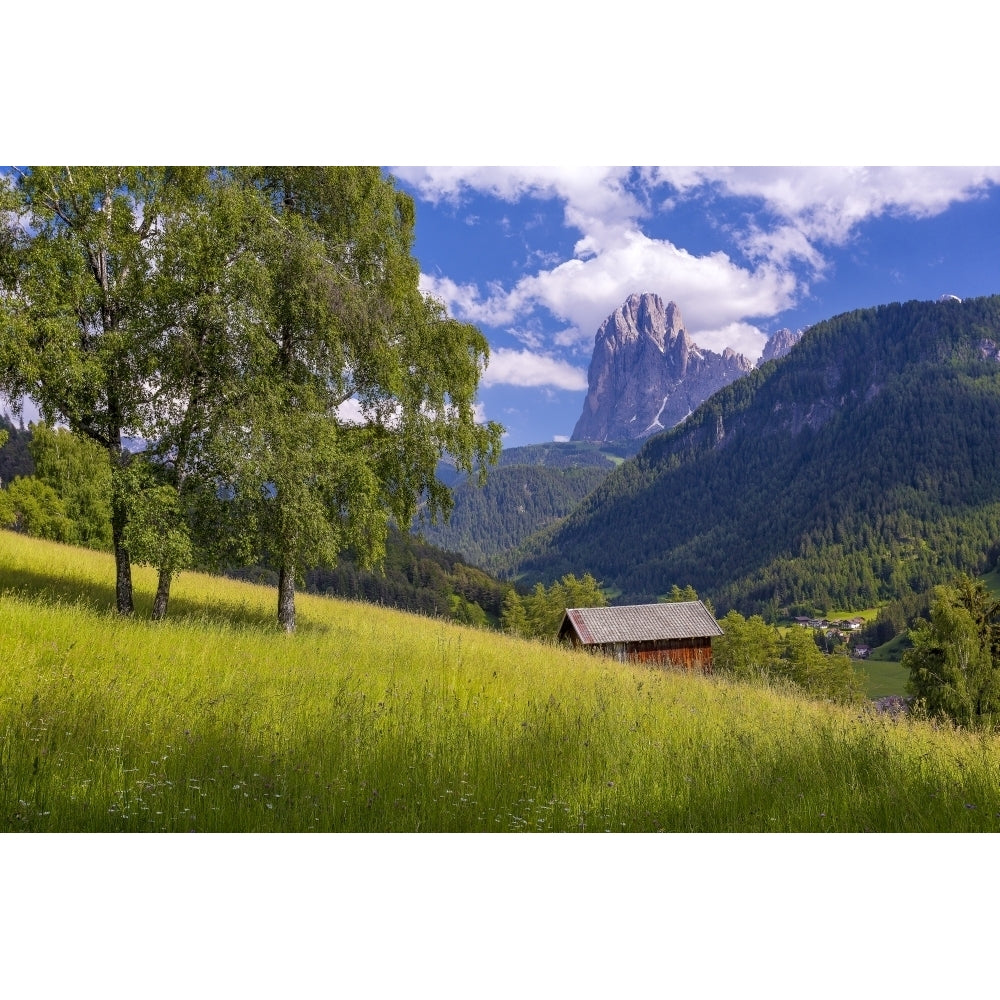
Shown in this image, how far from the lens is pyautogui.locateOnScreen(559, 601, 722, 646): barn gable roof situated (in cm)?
4862

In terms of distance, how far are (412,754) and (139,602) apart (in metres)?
12.0

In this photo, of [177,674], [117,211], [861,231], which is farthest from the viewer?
[861,231]

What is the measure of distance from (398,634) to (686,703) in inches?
321

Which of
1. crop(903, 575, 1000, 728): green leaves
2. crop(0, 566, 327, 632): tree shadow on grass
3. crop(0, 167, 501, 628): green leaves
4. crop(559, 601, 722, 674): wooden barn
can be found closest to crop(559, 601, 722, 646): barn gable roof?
crop(559, 601, 722, 674): wooden barn

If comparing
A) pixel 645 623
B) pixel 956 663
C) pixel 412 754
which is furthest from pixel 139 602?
pixel 956 663

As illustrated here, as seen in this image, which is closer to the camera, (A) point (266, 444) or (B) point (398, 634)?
(A) point (266, 444)

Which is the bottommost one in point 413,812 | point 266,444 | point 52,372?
point 413,812

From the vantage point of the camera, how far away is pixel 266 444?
1273 centimetres

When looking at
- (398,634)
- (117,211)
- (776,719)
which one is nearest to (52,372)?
(117,211)

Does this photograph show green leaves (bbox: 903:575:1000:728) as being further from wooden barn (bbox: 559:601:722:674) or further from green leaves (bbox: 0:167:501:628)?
green leaves (bbox: 0:167:501:628)

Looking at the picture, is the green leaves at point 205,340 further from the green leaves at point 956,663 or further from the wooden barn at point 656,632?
the green leaves at point 956,663

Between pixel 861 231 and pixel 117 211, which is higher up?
pixel 861 231
